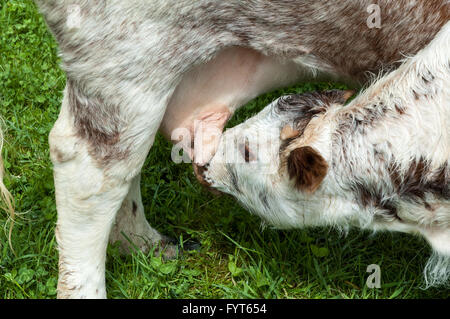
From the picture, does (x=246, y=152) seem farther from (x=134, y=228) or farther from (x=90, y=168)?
(x=134, y=228)

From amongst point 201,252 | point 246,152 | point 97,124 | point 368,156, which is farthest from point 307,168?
point 201,252

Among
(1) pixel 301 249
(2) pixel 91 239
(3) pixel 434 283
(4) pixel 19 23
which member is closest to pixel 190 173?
(1) pixel 301 249

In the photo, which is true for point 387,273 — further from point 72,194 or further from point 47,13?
point 47,13

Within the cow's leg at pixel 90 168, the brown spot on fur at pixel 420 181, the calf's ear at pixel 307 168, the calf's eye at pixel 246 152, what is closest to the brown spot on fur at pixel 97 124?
the cow's leg at pixel 90 168

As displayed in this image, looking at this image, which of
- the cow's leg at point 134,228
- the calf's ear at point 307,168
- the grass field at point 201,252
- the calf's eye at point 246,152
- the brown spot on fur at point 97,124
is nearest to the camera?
the calf's ear at point 307,168

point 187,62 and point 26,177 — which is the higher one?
point 187,62

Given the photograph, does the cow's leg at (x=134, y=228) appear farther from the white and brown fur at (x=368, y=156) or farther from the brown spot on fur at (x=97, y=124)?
the white and brown fur at (x=368, y=156)

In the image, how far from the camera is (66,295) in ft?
12.0

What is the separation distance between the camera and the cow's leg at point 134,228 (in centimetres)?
409

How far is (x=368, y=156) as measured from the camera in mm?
3309

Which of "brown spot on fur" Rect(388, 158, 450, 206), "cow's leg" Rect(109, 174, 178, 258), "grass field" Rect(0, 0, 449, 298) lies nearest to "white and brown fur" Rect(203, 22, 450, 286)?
"brown spot on fur" Rect(388, 158, 450, 206)

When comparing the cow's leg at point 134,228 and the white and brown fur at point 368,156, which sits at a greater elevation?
the white and brown fur at point 368,156

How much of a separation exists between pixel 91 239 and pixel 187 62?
0.98 m

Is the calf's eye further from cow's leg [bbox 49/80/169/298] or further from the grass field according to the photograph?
the grass field
